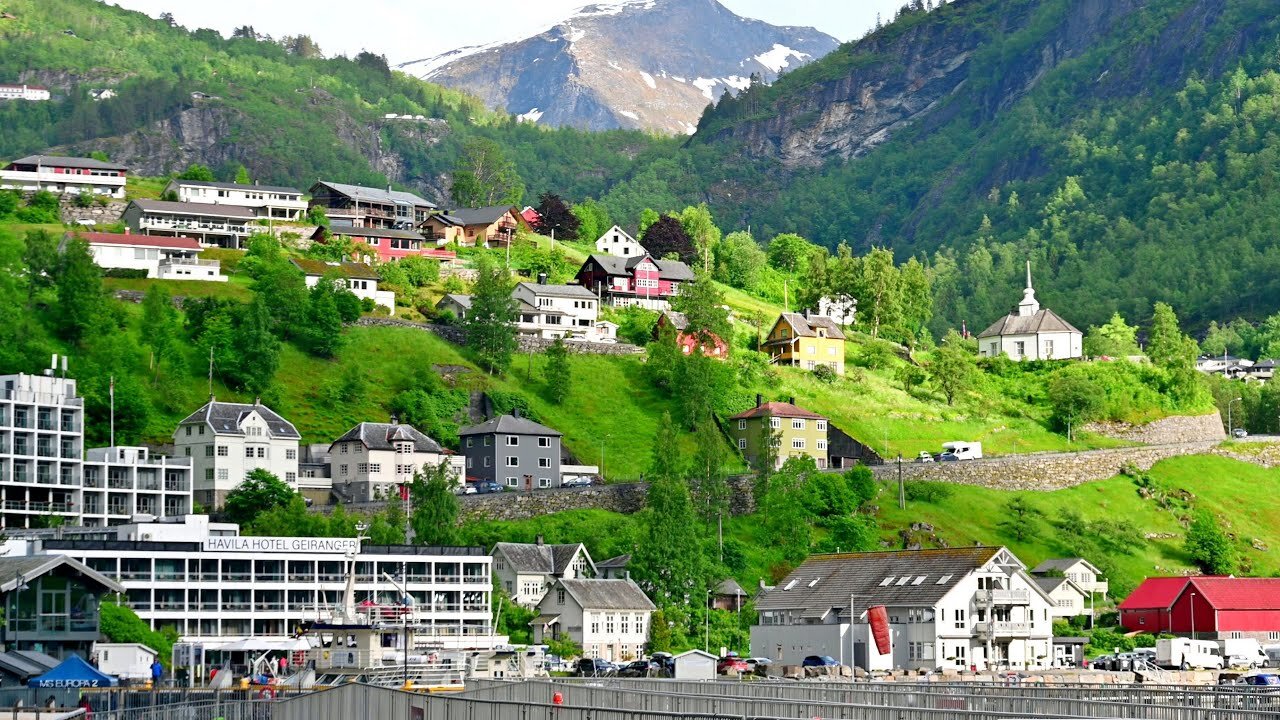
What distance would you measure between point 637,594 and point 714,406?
125ft

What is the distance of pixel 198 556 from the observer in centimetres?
10306

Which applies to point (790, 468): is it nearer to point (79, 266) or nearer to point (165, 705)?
point (79, 266)

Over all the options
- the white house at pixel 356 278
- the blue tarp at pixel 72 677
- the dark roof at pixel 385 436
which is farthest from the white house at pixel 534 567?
the blue tarp at pixel 72 677

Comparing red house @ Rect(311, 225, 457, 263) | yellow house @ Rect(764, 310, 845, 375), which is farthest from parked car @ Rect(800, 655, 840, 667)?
red house @ Rect(311, 225, 457, 263)

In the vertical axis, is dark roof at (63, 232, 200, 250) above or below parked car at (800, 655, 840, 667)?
above

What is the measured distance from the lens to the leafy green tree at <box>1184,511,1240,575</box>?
432 ft

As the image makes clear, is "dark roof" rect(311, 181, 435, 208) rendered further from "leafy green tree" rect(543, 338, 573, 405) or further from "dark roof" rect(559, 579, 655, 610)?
"dark roof" rect(559, 579, 655, 610)

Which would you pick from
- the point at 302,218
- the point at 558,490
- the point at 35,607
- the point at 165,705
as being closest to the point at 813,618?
the point at 558,490

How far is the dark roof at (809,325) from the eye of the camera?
165000 millimetres

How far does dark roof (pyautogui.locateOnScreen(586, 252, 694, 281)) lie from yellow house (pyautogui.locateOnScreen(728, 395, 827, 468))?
110 feet

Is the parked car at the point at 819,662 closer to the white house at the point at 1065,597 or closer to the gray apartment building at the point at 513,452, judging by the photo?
the white house at the point at 1065,597

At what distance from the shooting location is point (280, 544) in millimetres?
105688

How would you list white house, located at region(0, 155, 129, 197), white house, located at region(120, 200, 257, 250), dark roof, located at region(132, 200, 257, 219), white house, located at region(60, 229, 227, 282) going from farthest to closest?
1. white house, located at region(0, 155, 129, 197)
2. dark roof, located at region(132, 200, 257, 219)
3. white house, located at region(120, 200, 257, 250)
4. white house, located at region(60, 229, 227, 282)

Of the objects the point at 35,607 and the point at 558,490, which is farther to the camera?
the point at 558,490
